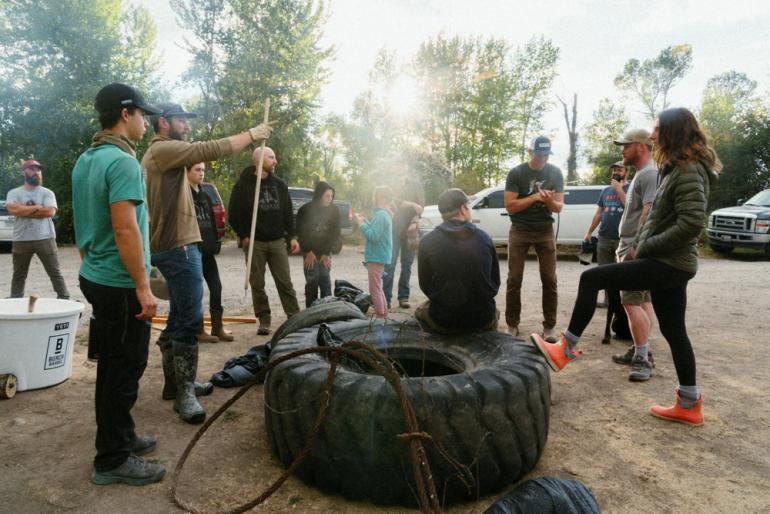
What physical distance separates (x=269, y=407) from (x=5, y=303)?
9.05ft

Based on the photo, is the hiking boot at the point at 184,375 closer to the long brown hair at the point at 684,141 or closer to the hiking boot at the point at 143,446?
the hiking boot at the point at 143,446

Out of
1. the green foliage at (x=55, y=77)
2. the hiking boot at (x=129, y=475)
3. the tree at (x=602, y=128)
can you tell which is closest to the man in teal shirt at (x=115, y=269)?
the hiking boot at (x=129, y=475)

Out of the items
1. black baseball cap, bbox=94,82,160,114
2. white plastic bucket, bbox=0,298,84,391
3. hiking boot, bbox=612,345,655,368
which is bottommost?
hiking boot, bbox=612,345,655,368

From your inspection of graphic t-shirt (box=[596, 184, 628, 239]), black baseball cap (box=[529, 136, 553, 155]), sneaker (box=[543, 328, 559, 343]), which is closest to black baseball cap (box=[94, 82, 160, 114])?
black baseball cap (box=[529, 136, 553, 155])

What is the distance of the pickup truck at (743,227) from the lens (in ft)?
42.7

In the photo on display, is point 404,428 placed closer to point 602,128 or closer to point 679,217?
point 679,217

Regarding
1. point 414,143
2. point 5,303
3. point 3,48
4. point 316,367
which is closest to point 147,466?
point 316,367

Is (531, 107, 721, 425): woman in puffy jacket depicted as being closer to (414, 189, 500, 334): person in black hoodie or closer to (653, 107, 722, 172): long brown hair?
(653, 107, 722, 172): long brown hair

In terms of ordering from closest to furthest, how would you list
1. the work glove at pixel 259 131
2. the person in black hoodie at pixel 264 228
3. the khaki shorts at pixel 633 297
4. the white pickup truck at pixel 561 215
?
the work glove at pixel 259 131 < the khaki shorts at pixel 633 297 < the person in black hoodie at pixel 264 228 < the white pickup truck at pixel 561 215

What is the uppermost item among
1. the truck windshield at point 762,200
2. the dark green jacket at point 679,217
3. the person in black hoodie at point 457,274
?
the truck windshield at point 762,200

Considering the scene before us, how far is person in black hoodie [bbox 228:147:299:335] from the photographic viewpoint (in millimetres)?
5262

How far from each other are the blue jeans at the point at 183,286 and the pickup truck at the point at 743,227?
14203 mm

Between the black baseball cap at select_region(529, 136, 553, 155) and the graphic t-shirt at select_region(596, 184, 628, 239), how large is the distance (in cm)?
184

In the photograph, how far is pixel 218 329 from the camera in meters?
5.11
